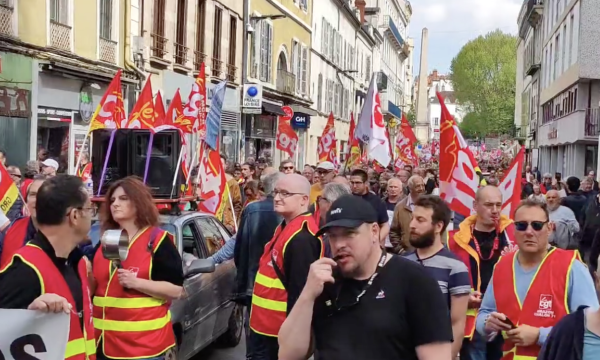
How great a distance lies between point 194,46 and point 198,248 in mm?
18021

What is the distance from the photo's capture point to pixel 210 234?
8.05m

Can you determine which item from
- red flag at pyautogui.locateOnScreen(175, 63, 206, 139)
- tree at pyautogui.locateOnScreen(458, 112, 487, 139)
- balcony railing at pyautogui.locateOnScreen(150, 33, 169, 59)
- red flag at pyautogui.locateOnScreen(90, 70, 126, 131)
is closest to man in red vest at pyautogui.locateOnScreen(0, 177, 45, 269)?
red flag at pyautogui.locateOnScreen(90, 70, 126, 131)

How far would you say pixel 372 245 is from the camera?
3.27 m

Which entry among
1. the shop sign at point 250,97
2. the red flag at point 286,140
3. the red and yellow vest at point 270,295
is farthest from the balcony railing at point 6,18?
the shop sign at point 250,97

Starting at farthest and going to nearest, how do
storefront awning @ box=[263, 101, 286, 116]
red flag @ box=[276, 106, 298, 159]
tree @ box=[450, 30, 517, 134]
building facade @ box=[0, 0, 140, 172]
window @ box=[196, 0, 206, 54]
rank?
1. tree @ box=[450, 30, 517, 134]
2. storefront awning @ box=[263, 101, 286, 116]
3. window @ box=[196, 0, 206, 54]
4. red flag @ box=[276, 106, 298, 159]
5. building facade @ box=[0, 0, 140, 172]

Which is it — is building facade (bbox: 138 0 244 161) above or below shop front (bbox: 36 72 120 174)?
above

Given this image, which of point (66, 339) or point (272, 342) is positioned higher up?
point (66, 339)

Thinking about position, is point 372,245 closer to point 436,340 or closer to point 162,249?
point 436,340

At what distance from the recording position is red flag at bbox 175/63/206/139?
1391 centimetres

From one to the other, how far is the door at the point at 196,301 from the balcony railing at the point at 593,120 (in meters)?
25.6

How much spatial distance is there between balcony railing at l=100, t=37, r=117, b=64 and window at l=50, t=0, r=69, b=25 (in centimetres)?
144

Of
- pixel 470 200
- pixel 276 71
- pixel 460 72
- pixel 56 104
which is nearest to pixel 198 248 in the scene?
pixel 470 200

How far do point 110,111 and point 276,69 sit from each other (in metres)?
22.0

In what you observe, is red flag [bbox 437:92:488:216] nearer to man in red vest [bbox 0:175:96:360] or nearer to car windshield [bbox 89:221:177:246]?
car windshield [bbox 89:221:177:246]
